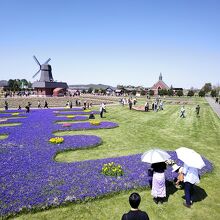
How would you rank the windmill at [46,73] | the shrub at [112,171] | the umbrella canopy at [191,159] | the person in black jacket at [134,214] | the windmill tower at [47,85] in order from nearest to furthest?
the person in black jacket at [134,214], the umbrella canopy at [191,159], the shrub at [112,171], the windmill tower at [47,85], the windmill at [46,73]

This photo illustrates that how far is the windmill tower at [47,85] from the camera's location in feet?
287

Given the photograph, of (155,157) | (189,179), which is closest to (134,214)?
(155,157)

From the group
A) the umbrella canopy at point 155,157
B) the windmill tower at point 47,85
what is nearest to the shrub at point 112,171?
the umbrella canopy at point 155,157

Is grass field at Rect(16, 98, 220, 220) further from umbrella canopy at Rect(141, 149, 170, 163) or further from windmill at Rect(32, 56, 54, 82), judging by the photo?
windmill at Rect(32, 56, 54, 82)

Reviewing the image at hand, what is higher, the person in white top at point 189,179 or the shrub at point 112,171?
the person in white top at point 189,179

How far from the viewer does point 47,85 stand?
87.8 m

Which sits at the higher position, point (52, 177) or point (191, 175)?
point (191, 175)

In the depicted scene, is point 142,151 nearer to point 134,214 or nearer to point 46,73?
point 134,214

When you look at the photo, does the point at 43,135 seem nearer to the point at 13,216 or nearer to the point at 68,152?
the point at 68,152

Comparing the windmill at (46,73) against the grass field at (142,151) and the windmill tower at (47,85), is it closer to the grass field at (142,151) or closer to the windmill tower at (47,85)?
the windmill tower at (47,85)

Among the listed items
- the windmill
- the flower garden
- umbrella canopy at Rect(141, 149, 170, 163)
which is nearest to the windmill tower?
the windmill

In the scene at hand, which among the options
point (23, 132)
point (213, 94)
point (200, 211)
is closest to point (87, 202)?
point (200, 211)

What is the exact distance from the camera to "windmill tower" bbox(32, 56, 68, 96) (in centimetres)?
8754

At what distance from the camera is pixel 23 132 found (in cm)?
2438
